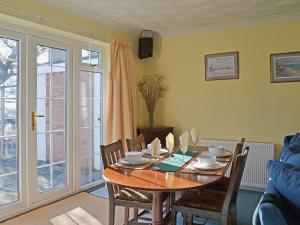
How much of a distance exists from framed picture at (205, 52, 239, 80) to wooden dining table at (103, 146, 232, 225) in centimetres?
221

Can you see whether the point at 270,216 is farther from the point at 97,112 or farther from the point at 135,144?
the point at 97,112

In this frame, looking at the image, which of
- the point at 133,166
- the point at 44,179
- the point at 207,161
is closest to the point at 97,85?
the point at 44,179

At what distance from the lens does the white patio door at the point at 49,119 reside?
3264 mm

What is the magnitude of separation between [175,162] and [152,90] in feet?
7.79

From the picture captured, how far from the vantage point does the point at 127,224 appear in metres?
2.57

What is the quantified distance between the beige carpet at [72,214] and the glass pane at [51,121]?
1.01ft

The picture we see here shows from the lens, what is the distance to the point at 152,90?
4.69 m

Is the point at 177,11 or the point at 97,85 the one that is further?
the point at 97,85

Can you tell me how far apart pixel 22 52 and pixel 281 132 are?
336 cm

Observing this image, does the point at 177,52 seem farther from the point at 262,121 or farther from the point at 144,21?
the point at 262,121

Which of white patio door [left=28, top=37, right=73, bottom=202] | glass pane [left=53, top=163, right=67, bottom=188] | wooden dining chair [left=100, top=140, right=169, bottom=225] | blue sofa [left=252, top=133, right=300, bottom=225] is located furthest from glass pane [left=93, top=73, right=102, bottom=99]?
blue sofa [left=252, top=133, right=300, bottom=225]

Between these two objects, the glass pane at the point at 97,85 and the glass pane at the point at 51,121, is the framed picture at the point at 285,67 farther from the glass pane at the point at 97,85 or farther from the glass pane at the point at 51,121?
the glass pane at the point at 51,121

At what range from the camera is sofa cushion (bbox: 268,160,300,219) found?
142 cm

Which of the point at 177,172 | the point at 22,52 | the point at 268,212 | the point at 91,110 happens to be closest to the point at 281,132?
the point at 177,172
